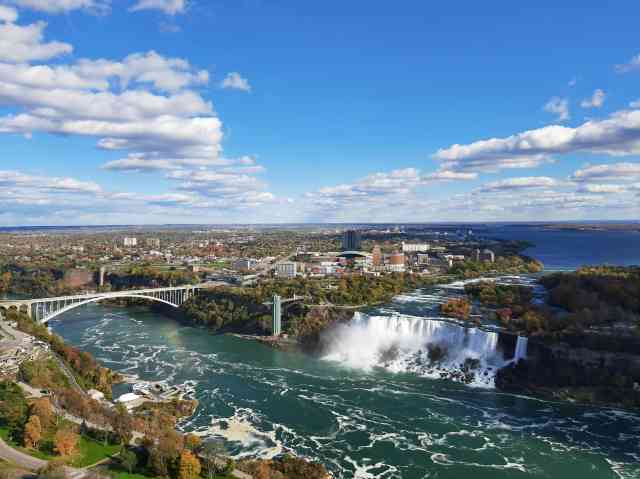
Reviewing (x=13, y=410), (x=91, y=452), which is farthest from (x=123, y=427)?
(x=13, y=410)

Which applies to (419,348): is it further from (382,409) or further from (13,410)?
(13,410)

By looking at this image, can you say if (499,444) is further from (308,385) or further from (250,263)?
(250,263)

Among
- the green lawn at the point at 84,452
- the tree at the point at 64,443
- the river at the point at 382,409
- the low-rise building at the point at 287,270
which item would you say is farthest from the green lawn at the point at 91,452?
the low-rise building at the point at 287,270

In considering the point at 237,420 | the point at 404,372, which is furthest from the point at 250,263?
the point at 237,420

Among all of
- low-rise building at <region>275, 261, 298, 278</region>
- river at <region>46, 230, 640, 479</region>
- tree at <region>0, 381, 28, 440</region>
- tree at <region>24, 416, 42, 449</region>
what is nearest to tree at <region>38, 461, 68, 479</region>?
tree at <region>24, 416, 42, 449</region>

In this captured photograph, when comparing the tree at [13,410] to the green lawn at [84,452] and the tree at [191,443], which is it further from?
the tree at [191,443]
